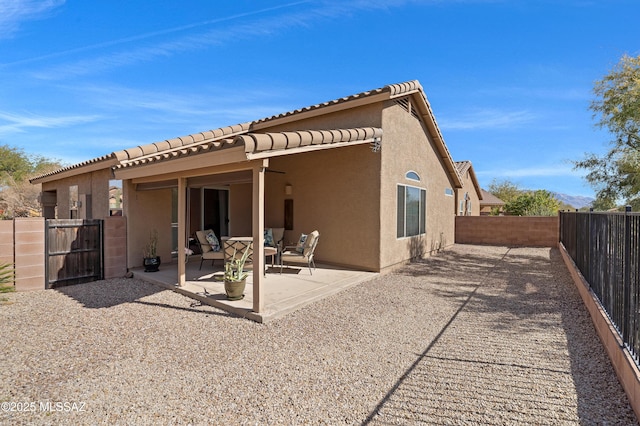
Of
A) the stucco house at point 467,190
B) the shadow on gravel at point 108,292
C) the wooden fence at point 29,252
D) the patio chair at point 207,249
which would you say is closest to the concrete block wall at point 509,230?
the stucco house at point 467,190

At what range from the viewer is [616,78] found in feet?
42.7

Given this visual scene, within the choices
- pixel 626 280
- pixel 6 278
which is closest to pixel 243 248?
pixel 6 278

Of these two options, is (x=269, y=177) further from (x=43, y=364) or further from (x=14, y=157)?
(x=14, y=157)

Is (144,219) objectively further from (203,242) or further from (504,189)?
(504,189)

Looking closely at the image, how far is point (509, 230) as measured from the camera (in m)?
19.0

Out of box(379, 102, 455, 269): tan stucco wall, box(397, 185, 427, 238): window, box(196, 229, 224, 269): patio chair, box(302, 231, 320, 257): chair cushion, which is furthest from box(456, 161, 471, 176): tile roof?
box(196, 229, 224, 269): patio chair

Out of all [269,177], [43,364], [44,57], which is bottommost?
[43,364]

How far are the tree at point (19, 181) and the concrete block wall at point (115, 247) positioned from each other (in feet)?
56.8

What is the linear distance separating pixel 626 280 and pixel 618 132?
1375 centimetres

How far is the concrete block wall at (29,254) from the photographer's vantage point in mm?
7723

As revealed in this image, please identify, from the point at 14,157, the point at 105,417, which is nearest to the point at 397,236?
the point at 105,417

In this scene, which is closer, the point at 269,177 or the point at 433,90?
the point at 269,177

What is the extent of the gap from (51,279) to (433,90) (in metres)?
13.6

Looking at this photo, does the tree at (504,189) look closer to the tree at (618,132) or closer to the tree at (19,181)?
the tree at (618,132)
